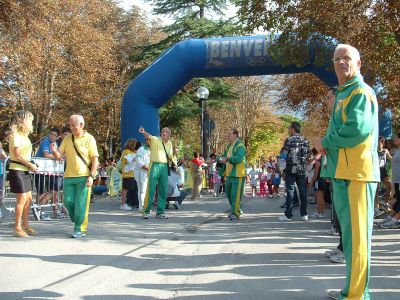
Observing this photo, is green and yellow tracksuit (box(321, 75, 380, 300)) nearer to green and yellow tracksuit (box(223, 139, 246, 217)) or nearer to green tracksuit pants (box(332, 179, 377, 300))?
green tracksuit pants (box(332, 179, 377, 300))

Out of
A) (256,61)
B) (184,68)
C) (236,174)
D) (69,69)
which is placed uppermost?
(69,69)

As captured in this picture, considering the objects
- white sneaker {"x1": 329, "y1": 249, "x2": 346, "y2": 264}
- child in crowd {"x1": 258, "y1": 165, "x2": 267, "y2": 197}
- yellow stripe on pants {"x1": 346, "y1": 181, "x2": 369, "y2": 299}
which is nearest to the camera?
yellow stripe on pants {"x1": 346, "y1": 181, "x2": 369, "y2": 299}

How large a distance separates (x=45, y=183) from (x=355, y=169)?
8.00 metres

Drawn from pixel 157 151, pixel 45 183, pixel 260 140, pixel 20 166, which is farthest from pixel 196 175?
pixel 260 140

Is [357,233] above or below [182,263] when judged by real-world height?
above

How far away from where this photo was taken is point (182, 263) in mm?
5668

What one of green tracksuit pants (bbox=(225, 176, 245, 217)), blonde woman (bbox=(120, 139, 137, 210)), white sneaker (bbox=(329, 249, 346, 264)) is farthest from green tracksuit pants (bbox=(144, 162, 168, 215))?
white sneaker (bbox=(329, 249, 346, 264))

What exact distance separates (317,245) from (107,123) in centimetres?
3151

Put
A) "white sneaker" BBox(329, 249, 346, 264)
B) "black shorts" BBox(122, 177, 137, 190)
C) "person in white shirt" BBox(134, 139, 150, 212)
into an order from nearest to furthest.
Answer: "white sneaker" BBox(329, 249, 346, 264) → "person in white shirt" BBox(134, 139, 150, 212) → "black shorts" BBox(122, 177, 137, 190)

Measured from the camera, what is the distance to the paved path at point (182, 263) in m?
4.48

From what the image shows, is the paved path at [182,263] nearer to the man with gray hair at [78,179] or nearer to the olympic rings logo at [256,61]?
the man with gray hair at [78,179]

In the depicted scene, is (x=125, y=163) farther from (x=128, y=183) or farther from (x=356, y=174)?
(x=356, y=174)

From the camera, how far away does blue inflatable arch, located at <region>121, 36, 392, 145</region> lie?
14164 mm

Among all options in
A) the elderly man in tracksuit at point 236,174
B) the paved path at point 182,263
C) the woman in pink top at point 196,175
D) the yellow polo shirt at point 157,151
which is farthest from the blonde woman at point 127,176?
the woman in pink top at point 196,175
